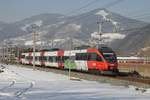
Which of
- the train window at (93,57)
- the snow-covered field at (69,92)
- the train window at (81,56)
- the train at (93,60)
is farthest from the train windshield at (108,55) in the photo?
the snow-covered field at (69,92)

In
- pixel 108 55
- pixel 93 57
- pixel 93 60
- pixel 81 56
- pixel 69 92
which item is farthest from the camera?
pixel 81 56

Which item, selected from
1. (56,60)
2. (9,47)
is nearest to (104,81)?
(56,60)

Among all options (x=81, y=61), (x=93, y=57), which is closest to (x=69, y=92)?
(x=93, y=57)

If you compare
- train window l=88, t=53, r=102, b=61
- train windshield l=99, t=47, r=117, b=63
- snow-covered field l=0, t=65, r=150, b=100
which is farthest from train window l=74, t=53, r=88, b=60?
snow-covered field l=0, t=65, r=150, b=100

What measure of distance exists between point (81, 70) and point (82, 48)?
2895 mm

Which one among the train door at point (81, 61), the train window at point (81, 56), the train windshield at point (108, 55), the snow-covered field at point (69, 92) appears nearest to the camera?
the snow-covered field at point (69, 92)

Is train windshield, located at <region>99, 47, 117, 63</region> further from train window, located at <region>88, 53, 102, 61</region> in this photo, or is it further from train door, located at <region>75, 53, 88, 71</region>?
train door, located at <region>75, 53, 88, 71</region>

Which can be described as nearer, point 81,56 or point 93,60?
point 93,60

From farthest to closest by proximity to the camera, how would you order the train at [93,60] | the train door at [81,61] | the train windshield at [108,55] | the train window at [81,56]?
the train door at [81,61]
the train window at [81,56]
the train windshield at [108,55]
the train at [93,60]

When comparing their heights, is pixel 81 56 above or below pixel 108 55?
above

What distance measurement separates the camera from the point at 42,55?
86375mm

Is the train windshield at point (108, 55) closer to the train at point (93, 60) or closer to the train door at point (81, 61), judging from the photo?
the train at point (93, 60)

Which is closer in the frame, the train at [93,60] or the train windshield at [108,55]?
the train at [93,60]

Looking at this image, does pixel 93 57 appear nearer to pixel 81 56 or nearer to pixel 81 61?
pixel 81 61
